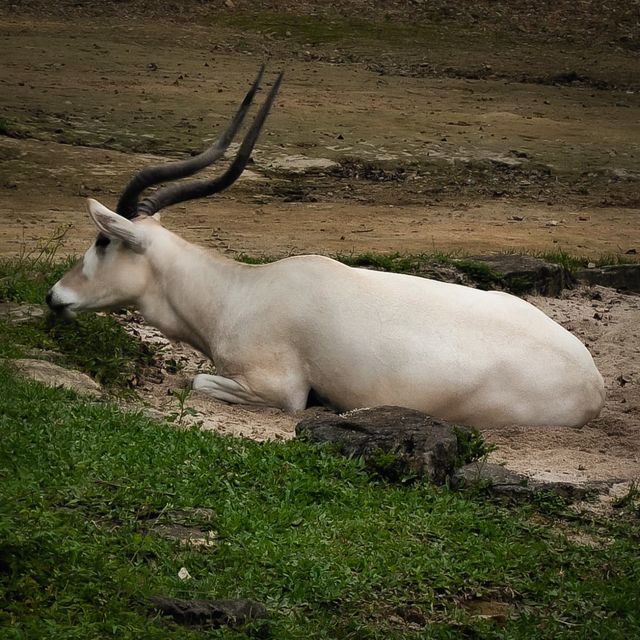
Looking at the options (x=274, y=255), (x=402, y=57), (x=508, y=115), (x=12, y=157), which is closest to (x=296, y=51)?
(x=402, y=57)

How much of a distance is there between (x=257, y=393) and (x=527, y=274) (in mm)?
3446

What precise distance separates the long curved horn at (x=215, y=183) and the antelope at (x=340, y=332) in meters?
0.01

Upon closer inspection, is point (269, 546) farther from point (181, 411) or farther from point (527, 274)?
point (527, 274)

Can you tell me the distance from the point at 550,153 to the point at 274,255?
6.19 metres

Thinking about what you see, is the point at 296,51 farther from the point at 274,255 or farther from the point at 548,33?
the point at 274,255

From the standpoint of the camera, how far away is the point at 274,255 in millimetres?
10359

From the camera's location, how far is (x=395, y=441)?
230 inches

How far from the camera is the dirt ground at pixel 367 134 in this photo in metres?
10.1

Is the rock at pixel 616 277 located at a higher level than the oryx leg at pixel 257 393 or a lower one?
lower

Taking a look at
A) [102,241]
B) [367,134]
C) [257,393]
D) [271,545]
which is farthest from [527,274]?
[367,134]

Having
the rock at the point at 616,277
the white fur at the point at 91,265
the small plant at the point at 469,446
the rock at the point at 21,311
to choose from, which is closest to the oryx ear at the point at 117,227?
the white fur at the point at 91,265

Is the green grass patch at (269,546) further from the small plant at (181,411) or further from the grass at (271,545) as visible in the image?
the small plant at (181,411)

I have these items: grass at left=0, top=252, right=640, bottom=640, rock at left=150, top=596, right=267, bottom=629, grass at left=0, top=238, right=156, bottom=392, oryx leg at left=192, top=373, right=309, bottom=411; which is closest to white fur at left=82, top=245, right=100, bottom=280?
grass at left=0, top=238, right=156, bottom=392

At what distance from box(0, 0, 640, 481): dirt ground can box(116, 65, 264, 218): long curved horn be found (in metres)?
1.05
